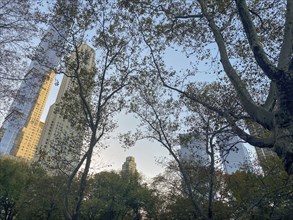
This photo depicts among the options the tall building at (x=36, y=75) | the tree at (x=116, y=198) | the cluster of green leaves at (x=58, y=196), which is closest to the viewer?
the tall building at (x=36, y=75)

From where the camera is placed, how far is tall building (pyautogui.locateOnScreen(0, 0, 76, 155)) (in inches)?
291

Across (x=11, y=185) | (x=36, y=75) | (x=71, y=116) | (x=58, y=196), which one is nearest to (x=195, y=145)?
(x=71, y=116)

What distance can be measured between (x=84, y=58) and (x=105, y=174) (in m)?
20.3

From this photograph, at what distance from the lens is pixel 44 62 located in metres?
10.5

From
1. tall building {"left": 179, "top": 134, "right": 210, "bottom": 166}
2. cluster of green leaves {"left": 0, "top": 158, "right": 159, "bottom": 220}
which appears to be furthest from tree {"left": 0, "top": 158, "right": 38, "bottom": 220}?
tall building {"left": 179, "top": 134, "right": 210, "bottom": 166}

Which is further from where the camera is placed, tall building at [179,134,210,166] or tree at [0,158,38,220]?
tree at [0,158,38,220]

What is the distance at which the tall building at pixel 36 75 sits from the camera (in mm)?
7388

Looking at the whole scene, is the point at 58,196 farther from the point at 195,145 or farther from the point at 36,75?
the point at 36,75

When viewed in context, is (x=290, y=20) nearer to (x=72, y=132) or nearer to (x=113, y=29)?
(x=113, y=29)

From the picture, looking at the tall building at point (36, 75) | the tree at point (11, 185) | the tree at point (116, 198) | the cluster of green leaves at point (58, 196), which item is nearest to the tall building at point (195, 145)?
the tall building at point (36, 75)

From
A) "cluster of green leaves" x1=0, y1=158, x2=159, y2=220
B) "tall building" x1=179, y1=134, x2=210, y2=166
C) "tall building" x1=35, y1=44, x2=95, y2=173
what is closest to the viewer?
"tall building" x1=35, y1=44, x2=95, y2=173

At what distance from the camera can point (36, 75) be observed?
790 cm

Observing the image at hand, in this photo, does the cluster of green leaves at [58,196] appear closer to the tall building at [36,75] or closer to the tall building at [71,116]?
the tall building at [71,116]

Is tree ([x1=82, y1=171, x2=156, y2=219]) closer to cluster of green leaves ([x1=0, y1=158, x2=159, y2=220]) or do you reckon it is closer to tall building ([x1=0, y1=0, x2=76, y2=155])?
cluster of green leaves ([x1=0, y1=158, x2=159, y2=220])
